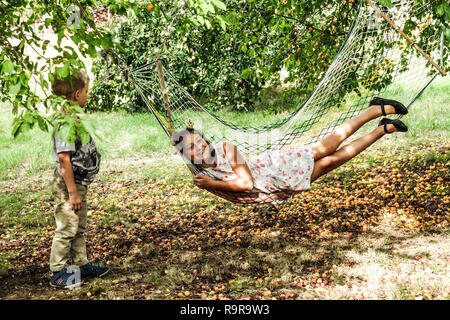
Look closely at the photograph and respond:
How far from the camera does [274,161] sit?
2721 millimetres

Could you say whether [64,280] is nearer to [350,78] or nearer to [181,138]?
[181,138]

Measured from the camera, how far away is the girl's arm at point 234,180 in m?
2.46

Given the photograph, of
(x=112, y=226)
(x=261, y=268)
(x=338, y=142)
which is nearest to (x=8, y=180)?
(x=112, y=226)

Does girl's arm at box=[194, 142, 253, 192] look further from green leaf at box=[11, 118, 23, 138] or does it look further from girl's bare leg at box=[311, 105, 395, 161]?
green leaf at box=[11, 118, 23, 138]

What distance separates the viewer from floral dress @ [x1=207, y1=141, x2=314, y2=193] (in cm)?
257

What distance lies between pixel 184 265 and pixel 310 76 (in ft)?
6.88

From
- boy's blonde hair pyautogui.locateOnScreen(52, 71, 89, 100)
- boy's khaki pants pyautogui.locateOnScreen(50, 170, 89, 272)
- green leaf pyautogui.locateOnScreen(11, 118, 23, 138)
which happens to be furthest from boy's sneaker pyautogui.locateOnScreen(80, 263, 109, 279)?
green leaf pyautogui.locateOnScreen(11, 118, 23, 138)

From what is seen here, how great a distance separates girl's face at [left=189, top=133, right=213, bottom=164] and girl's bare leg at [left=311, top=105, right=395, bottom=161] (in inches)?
26.6

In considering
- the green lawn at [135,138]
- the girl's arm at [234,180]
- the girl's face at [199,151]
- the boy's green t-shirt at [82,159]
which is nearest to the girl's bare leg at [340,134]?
the girl's arm at [234,180]

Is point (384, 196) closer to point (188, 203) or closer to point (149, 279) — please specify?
point (188, 203)

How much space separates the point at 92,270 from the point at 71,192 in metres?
0.60

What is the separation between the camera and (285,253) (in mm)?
2854

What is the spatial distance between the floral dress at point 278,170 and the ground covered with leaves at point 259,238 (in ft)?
1.77

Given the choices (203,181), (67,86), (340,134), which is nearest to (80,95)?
(67,86)
